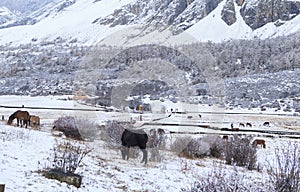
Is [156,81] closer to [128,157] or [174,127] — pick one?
[174,127]

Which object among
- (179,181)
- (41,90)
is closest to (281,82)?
(41,90)

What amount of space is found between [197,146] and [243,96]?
212 feet

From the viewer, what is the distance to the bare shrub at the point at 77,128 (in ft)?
62.7

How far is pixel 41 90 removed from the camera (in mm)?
96375

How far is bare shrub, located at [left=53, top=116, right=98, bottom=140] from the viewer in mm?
19109

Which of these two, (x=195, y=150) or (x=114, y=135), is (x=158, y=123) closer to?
(x=195, y=150)

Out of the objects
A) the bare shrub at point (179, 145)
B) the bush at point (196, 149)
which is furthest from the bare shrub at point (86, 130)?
the bush at point (196, 149)

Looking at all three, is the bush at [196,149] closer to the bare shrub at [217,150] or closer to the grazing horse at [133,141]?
the bare shrub at [217,150]

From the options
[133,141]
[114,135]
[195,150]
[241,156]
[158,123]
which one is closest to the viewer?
[133,141]

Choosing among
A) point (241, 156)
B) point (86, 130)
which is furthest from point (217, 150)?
point (86, 130)

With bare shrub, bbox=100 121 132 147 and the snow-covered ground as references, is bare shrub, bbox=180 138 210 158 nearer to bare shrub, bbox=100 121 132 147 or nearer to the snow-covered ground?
the snow-covered ground

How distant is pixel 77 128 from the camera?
19375 millimetres

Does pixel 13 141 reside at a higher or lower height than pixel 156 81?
lower

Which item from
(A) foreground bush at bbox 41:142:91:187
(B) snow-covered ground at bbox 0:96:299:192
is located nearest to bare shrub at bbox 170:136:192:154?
(B) snow-covered ground at bbox 0:96:299:192
